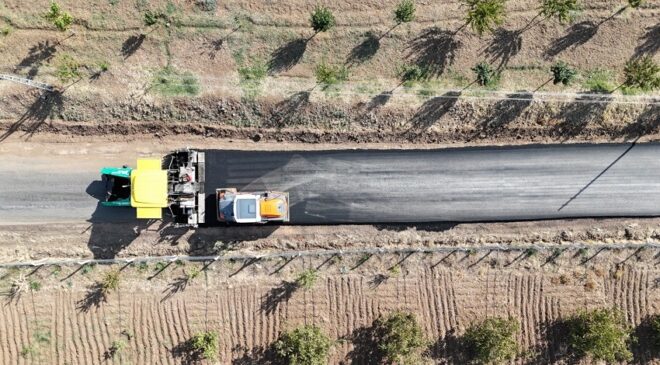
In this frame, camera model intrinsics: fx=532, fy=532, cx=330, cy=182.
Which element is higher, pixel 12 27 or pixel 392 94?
pixel 12 27

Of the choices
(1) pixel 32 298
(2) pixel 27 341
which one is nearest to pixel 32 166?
(1) pixel 32 298

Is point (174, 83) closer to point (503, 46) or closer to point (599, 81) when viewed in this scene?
point (503, 46)

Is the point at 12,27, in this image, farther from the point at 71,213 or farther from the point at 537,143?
the point at 537,143

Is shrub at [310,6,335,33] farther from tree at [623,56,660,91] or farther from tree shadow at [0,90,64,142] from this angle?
tree at [623,56,660,91]

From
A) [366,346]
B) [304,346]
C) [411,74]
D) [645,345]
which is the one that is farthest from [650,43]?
[304,346]

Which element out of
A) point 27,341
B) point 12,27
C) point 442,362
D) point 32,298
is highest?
point 12,27

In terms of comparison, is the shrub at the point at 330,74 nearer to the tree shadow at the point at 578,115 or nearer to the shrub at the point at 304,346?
the tree shadow at the point at 578,115
